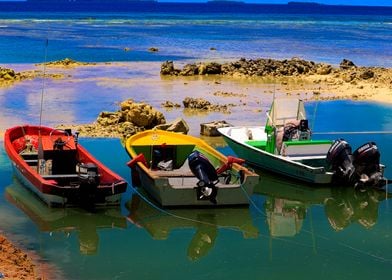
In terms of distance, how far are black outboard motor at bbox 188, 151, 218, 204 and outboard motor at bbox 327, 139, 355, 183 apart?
2.99 meters

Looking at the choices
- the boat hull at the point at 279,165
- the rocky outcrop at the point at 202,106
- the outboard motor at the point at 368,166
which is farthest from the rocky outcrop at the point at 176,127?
the outboard motor at the point at 368,166

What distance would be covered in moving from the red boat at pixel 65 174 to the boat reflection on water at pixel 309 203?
10.4ft

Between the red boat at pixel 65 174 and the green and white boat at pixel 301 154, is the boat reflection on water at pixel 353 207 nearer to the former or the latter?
the green and white boat at pixel 301 154

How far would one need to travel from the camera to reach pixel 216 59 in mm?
44875

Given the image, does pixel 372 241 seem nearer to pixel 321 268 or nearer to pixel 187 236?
pixel 321 268

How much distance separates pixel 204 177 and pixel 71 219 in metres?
2.63

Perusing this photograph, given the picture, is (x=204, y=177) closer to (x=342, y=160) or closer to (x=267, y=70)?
(x=342, y=160)

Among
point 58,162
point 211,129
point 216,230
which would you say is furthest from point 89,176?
point 211,129

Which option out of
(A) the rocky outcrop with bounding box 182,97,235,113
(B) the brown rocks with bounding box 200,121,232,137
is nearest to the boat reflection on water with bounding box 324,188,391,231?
(B) the brown rocks with bounding box 200,121,232,137

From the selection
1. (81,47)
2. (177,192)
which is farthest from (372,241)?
(81,47)

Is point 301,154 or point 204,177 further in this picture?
point 301,154

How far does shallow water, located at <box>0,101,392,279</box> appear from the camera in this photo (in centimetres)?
1139

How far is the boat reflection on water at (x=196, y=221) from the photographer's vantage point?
13.1 meters

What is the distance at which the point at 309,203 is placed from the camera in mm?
15273
